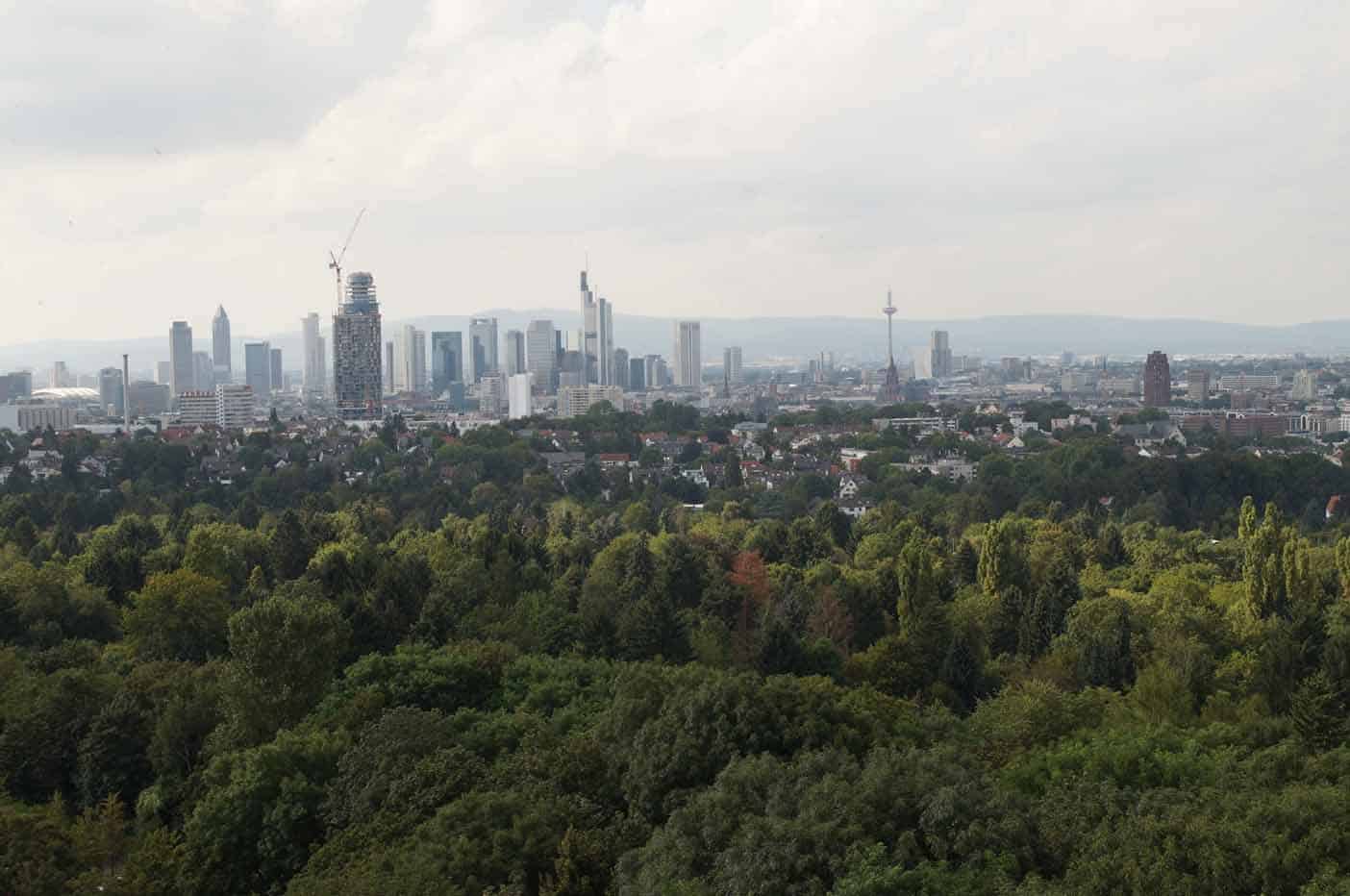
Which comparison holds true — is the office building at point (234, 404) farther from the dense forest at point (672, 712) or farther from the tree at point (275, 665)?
the tree at point (275, 665)

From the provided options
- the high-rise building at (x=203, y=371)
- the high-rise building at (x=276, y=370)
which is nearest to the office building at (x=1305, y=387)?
the high-rise building at (x=203, y=371)

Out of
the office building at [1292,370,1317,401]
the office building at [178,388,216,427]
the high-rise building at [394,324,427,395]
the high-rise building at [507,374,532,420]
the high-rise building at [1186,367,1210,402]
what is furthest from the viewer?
the high-rise building at [394,324,427,395]

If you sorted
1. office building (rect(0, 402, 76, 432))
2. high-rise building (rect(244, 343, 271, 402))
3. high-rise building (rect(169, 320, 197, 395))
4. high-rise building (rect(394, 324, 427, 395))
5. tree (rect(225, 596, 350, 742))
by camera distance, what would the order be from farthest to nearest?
high-rise building (rect(394, 324, 427, 395)) < high-rise building (rect(244, 343, 271, 402)) < high-rise building (rect(169, 320, 197, 395)) < office building (rect(0, 402, 76, 432)) < tree (rect(225, 596, 350, 742))

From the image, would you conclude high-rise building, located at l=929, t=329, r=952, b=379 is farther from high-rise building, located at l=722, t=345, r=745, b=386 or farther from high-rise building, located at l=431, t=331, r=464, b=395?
high-rise building, located at l=431, t=331, r=464, b=395

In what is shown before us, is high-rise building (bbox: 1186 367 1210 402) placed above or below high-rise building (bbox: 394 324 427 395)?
below

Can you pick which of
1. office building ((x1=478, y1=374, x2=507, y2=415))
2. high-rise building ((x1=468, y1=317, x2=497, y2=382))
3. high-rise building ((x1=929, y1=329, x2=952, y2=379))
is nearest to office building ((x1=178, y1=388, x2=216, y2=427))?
office building ((x1=478, y1=374, x2=507, y2=415))

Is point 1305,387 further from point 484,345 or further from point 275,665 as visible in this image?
point 275,665
